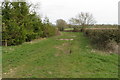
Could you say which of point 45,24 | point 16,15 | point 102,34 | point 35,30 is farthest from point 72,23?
point 102,34

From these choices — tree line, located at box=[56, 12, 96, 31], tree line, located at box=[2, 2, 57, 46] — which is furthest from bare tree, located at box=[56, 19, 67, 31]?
→ tree line, located at box=[2, 2, 57, 46]

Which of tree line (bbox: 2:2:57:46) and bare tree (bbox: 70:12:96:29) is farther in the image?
bare tree (bbox: 70:12:96:29)

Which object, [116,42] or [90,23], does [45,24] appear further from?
[90,23]

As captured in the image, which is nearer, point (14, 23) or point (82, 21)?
point (14, 23)

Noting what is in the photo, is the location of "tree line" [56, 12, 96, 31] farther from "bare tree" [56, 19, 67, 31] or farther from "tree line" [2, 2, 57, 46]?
"tree line" [2, 2, 57, 46]

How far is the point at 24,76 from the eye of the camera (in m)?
3.52

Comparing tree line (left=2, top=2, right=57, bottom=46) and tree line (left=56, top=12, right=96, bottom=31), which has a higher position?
tree line (left=56, top=12, right=96, bottom=31)

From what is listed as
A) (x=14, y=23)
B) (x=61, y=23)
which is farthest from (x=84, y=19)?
(x=14, y=23)

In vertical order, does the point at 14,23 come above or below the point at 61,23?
below

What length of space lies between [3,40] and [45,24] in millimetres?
11351

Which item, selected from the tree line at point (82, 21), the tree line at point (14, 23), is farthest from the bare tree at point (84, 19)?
the tree line at point (14, 23)

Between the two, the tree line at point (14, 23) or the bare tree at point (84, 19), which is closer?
the tree line at point (14, 23)

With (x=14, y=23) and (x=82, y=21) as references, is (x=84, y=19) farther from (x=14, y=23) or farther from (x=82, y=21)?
(x=14, y=23)

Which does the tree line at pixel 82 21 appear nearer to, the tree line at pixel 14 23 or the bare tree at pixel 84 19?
the bare tree at pixel 84 19
